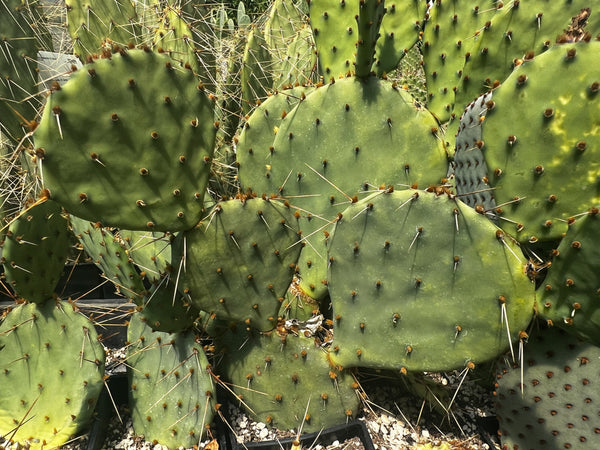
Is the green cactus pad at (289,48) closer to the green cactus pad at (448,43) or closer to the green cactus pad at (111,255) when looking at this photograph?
the green cactus pad at (448,43)

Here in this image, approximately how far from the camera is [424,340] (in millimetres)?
1154

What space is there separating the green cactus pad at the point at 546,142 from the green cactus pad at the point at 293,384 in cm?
65

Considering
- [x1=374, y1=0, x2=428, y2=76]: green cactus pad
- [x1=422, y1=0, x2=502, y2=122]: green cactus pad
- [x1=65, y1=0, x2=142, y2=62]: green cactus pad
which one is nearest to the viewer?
[x1=422, y1=0, x2=502, y2=122]: green cactus pad

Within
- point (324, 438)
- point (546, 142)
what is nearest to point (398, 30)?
point (546, 142)

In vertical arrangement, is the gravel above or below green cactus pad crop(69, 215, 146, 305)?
below

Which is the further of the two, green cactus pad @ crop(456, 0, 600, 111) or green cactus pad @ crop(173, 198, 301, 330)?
green cactus pad @ crop(456, 0, 600, 111)

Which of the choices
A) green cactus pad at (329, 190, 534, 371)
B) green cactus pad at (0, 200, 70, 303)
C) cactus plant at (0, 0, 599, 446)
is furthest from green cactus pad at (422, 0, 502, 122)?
green cactus pad at (0, 200, 70, 303)

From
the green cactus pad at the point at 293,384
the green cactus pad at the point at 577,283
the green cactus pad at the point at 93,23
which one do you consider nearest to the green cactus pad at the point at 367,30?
the green cactus pad at the point at 577,283

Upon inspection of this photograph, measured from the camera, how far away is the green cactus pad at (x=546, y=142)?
1.03 meters

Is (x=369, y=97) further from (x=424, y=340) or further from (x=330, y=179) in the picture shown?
(x=424, y=340)

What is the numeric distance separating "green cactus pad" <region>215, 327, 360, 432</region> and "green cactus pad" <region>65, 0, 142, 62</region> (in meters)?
1.71

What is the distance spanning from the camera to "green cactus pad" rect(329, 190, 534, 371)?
106 centimetres

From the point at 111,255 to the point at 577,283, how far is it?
1320 mm

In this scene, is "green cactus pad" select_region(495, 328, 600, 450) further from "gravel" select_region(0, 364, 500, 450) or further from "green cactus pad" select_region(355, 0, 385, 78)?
"green cactus pad" select_region(355, 0, 385, 78)
